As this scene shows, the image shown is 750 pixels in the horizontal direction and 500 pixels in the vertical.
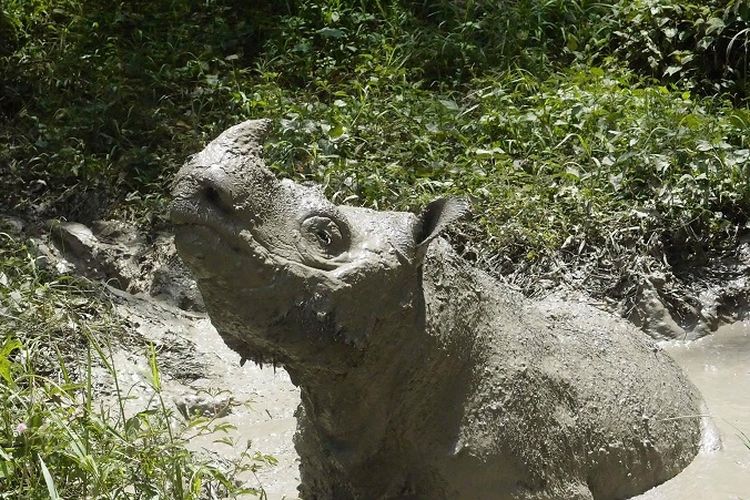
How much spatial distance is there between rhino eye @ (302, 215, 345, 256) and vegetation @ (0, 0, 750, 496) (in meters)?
2.57

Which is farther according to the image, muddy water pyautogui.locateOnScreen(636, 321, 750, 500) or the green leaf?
muddy water pyautogui.locateOnScreen(636, 321, 750, 500)

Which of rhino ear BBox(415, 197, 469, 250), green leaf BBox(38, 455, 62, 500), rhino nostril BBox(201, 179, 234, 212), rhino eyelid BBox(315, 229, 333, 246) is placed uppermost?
rhino nostril BBox(201, 179, 234, 212)

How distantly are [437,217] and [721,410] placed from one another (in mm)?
2321

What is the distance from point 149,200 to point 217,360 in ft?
6.12

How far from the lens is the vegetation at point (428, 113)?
6.85 meters

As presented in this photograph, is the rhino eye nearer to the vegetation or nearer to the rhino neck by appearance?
the rhino neck

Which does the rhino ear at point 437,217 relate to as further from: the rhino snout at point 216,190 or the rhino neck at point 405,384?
the rhino snout at point 216,190

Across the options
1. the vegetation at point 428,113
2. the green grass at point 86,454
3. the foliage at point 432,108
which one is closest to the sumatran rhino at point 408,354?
the green grass at point 86,454

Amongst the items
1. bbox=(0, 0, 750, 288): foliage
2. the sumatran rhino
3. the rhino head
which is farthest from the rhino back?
bbox=(0, 0, 750, 288): foliage

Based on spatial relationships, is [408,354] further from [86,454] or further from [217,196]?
[86,454]

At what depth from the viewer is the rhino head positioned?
3230 mm

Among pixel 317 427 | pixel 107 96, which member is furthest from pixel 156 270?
pixel 317 427

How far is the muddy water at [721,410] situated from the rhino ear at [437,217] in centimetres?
150

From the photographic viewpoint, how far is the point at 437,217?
3699 mm
